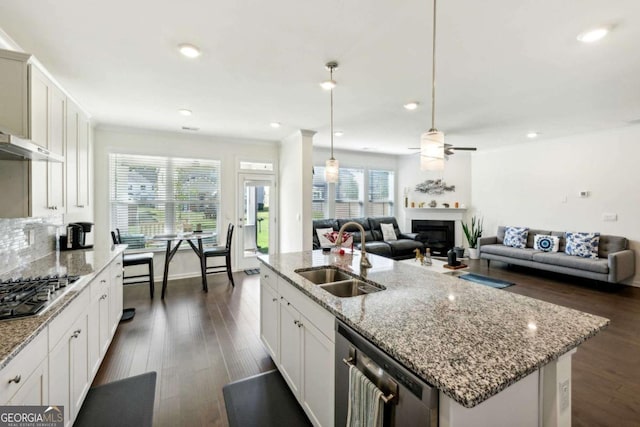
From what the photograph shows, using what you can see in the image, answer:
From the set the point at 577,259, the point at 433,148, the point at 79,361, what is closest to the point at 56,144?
the point at 79,361

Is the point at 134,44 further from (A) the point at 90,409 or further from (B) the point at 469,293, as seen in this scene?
(B) the point at 469,293

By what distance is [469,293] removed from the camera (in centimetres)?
165

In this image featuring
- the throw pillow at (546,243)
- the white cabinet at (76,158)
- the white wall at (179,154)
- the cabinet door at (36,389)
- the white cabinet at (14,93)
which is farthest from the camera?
the throw pillow at (546,243)

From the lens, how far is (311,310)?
5.41ft

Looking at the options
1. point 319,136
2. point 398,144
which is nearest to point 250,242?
point 319,136

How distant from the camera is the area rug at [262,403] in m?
1.85

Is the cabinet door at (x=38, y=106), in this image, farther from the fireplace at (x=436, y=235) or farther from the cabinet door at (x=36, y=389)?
the fireplace at (x=436, y=235)

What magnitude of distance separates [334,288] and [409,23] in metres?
1.94

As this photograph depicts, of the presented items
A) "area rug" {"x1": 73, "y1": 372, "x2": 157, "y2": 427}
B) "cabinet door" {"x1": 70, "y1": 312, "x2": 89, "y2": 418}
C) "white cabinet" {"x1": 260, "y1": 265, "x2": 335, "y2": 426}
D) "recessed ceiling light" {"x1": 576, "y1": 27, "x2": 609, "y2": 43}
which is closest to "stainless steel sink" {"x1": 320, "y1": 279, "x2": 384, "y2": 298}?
"white cabinet" {"x1": 260, "y1": 265, "x2": 335, "y2": 426}

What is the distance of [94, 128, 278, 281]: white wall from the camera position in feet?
15.0

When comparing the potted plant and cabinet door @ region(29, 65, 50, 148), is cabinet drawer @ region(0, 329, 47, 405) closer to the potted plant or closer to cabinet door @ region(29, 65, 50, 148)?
cabinet door @ region(29, 65, 50, 148)

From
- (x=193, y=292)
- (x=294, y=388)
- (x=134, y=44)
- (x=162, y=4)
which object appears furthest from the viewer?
(x=193, y=292)

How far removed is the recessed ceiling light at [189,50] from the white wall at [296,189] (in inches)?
102

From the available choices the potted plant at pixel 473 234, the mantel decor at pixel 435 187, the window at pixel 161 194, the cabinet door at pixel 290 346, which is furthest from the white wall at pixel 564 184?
the window at pixel 161 194
